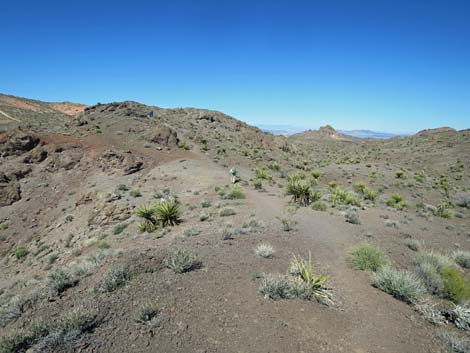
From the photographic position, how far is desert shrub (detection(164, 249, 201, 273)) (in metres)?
5.33

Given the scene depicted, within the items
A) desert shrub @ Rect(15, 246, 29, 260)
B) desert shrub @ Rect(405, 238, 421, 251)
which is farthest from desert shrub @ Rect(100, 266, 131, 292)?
desert shrub @ Rect(15, 246, 29, 260)

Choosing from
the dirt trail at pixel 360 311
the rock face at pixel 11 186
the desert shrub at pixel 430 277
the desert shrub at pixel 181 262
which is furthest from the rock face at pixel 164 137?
the desert shrub at pixel 430 277

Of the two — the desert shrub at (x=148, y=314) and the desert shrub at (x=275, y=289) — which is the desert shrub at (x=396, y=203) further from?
the desert shrub at (x=148, y=314)

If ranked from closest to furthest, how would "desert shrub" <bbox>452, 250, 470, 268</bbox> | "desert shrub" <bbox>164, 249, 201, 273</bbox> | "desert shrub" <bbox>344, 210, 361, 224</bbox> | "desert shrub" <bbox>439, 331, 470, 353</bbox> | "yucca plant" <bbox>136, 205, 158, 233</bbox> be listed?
"desert shrub" <bbox>439, 331, 470, 353</bbox>
"desert shrub" <bbox>164, 249, 201, 273</bbox>
"desert shrub" <bbox>452, 250, 470, 268</bbox>
"desert shrub" <bbox>344, 210, 361, 224</bbox>
"yucca plant" <bbox>136, 205, 158, 233</bbox>

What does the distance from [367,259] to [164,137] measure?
2476cm

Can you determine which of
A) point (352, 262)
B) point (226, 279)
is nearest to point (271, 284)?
point (226, 279)

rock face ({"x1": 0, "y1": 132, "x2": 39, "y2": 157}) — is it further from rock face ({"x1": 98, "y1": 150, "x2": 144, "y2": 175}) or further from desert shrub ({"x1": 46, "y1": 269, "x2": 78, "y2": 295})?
desert shrub ({"x1": 46, "y1": 269, "x2": 78, "y2": 295})

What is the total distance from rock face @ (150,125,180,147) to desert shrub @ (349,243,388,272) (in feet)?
77.3

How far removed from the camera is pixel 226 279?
17.1 ft

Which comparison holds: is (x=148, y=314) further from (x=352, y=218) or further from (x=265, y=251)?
(x=352, y=218)

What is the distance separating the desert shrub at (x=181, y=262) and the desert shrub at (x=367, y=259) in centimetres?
389

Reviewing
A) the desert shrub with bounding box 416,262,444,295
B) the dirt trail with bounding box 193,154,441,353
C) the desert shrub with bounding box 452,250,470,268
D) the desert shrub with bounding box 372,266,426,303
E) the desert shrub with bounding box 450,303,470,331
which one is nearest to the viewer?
the dirt trail with bounding box 193,154,441,353

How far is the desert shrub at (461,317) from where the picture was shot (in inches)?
171

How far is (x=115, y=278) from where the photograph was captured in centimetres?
478
